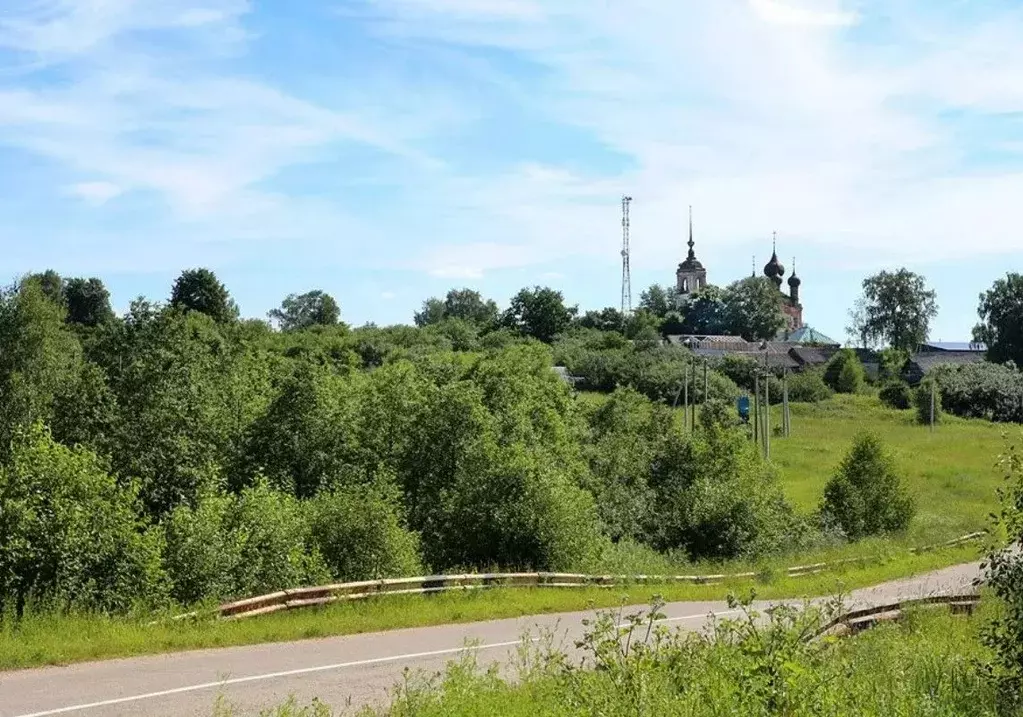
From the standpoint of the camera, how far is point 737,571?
121ft

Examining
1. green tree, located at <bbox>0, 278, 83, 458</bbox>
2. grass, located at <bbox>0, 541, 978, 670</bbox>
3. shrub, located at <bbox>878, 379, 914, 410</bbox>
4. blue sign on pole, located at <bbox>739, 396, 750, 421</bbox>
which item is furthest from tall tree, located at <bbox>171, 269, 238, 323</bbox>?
grass, located at <bbox>0, 541, 978, 670</bbox>

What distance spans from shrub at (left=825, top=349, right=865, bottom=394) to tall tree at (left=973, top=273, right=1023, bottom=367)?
20.0 m

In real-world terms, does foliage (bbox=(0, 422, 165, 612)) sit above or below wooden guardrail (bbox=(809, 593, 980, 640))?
above

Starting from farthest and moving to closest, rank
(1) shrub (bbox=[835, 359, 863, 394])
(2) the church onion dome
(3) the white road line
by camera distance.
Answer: (2) the church onion dome < (1) shrub (bbox=[835, 359, 863, 394]) < (3) the white road line

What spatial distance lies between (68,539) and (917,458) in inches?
2443

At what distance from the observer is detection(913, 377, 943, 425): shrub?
91.9m

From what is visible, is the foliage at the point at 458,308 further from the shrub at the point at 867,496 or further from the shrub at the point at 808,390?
the shrub at the point at 867,496

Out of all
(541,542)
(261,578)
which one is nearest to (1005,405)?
(541,542)

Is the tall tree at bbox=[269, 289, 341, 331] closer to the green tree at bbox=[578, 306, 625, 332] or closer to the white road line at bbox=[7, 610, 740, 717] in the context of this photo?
the green tree at bbox=[578, 306, 625, 332]

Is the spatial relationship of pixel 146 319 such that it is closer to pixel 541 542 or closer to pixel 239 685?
pixel 541 542

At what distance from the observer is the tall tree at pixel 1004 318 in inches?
5074

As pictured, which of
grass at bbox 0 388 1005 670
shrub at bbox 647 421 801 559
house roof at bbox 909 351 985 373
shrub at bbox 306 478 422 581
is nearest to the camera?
grass at bbox 0 388 1005 670

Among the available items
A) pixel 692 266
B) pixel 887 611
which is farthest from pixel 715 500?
pixel 692 266

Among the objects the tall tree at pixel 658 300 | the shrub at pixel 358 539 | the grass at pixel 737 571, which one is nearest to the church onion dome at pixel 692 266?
the tall tree at pixel 658 300
